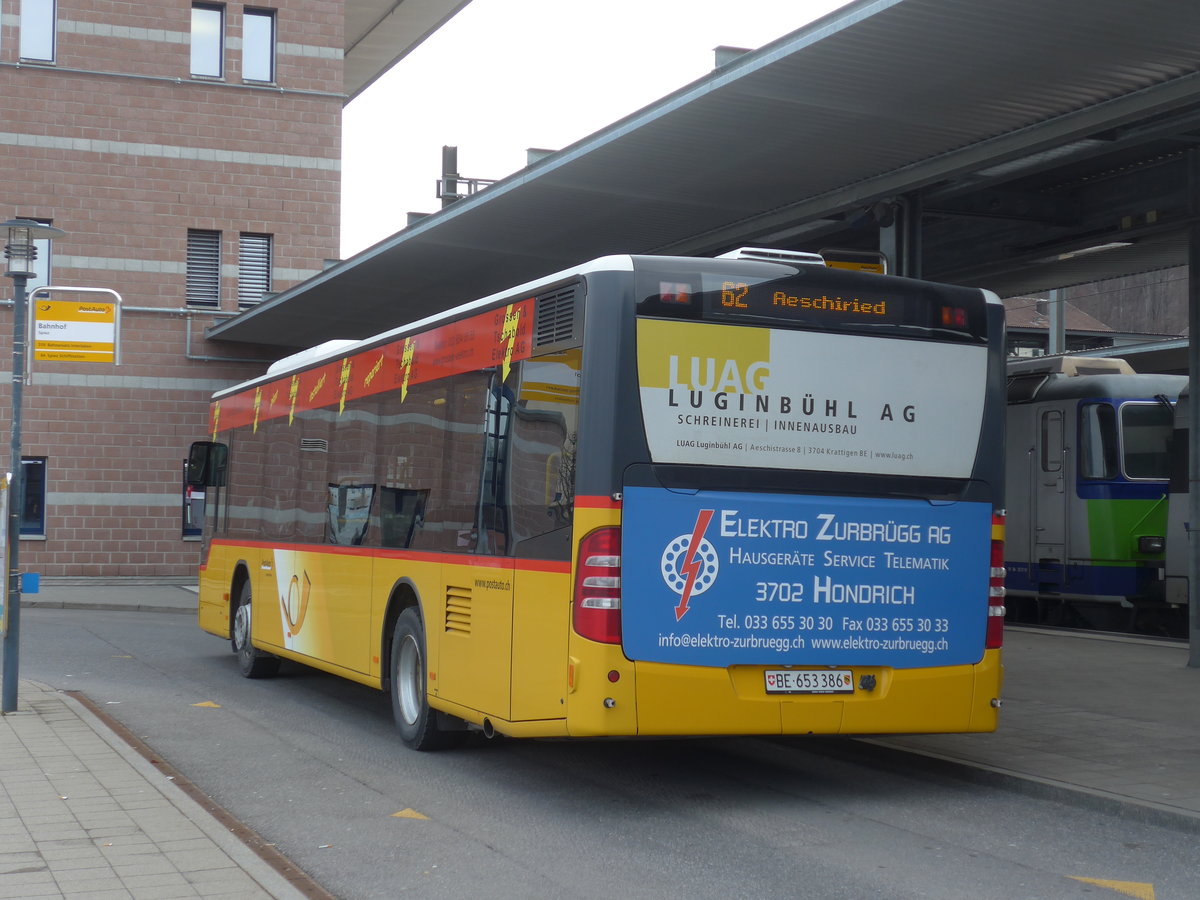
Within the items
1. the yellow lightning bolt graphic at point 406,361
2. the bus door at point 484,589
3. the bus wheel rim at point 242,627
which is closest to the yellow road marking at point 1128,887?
the bus door at point 484,589

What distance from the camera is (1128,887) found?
651 centimetres

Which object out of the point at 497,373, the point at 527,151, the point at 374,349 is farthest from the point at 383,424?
the point at 527,151

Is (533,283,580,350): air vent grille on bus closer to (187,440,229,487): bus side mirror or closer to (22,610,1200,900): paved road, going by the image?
(22,610,1200,900): paved road

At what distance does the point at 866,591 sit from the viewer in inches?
328

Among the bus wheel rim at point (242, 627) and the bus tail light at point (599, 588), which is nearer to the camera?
the bus tail light at point (599, 588)

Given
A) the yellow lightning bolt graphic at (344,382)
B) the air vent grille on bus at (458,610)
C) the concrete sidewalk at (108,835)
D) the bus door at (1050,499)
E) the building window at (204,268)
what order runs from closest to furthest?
1. the concrete sidewalk at (108,835)
2. the air vent grille on bus at (458,610)
3. the yellow lightning bolt graphic at (344,382)
4. the bus door at (1050,499)
5. the building window at (204,268)

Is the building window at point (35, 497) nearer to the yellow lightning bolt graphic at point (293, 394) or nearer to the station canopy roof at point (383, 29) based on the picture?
the station canopy roof at point (383, 29)

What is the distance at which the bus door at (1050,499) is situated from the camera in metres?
20.2

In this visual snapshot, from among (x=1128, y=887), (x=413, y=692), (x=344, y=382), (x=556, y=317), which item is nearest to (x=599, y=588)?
(x=556, y=317)

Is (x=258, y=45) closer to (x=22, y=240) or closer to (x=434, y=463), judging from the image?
(x=22, y=240)

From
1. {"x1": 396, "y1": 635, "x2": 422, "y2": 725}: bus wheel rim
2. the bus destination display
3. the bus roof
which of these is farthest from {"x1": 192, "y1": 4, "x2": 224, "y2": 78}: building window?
the bus destination display

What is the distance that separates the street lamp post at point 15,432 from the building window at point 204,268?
20242 mm

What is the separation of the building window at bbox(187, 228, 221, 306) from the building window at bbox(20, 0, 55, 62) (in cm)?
451

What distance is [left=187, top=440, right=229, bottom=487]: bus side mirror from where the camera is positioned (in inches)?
642
